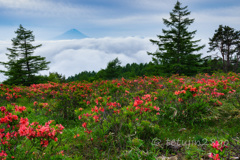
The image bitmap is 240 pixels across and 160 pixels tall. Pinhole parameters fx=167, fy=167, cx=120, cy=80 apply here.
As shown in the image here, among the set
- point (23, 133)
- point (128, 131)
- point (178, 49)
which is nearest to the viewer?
point (23, 133)

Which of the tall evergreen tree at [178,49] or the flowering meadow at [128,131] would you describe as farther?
the tall evergreen tree at [178,49]

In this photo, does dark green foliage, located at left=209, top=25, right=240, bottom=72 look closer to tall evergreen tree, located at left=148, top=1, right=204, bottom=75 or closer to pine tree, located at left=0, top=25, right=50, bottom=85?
tall evergreen tree, located at left=148, top=1, right=204, bottom=75

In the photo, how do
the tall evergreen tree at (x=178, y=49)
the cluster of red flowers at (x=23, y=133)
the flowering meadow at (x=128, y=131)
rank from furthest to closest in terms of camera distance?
the tall evergreen tree at (x=178, y=49) → the flowering meadow at (x=128, y=131) → the cluster of red flowers at (x=23, y=133)

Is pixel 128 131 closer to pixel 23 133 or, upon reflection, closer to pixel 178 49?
pixel 23 133

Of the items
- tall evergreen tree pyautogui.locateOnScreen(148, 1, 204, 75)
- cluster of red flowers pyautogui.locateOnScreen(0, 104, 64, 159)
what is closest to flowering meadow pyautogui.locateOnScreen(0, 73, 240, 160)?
cluster of red flowers pyautogui.locateOnScreen(0, 104, 64, 159)

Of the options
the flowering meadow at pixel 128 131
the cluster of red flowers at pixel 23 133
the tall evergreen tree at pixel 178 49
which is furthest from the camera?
the tall evergreen tree at pixel 178 49

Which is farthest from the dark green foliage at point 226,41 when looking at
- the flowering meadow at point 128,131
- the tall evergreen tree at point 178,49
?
the flowering meadow at point 128,131

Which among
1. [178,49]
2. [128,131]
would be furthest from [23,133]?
[178,49]

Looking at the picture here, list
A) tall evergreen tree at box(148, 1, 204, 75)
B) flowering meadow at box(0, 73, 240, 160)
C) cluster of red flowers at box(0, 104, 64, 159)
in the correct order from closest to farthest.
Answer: cluster of red flowers at box(0, 104, 64, 159) → flowering meadow at box(0, 73, 240, 160) → tall evergreen tree at box(148, 1, 204, 75)

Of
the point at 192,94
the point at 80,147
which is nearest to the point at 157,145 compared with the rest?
the point at 80,147

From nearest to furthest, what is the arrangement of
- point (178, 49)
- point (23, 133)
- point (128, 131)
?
point (23, 133)
point (128, 131)
point (178, 49)

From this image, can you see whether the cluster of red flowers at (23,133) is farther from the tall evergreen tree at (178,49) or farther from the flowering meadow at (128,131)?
the tall evergreen tree at (178,49)

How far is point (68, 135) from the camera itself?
14.3ft

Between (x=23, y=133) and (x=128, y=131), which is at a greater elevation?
(x=23, y=133)
